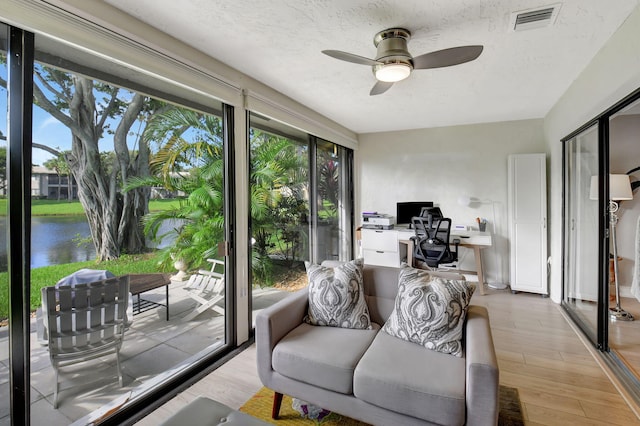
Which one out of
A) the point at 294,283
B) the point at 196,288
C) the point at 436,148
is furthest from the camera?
the point at 436,148

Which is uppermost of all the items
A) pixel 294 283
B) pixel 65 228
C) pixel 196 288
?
pixel 65 228

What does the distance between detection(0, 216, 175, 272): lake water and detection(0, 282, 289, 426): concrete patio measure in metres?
0.31

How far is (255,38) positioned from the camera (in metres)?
2.07

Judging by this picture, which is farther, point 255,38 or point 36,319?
point 255,38

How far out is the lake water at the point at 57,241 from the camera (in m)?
1.48

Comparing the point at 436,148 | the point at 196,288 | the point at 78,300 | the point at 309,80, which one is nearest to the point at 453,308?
the point at 196,288

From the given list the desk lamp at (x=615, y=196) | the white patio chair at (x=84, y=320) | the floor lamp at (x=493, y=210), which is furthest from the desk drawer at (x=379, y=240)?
the white patio chair at (x=84, y=320)

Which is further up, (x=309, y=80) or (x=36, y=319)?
(x=309, y=80)

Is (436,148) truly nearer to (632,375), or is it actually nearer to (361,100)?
(361,100)

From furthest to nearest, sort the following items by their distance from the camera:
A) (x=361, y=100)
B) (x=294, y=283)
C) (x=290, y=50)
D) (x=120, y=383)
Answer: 1. (x=294, y=283)
2. (x=361, y=100)
3. (x=290, y=50)
4. (x=120, y=383)

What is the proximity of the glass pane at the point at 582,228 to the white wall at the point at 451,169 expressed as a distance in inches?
39.3

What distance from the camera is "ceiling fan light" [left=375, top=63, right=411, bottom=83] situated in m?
1.97

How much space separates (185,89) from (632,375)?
12.2ft

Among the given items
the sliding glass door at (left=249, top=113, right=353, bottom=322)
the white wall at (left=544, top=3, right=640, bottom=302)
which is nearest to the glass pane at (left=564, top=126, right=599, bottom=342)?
the white wall at (left=544, top=3, right=640, bottom=302)
